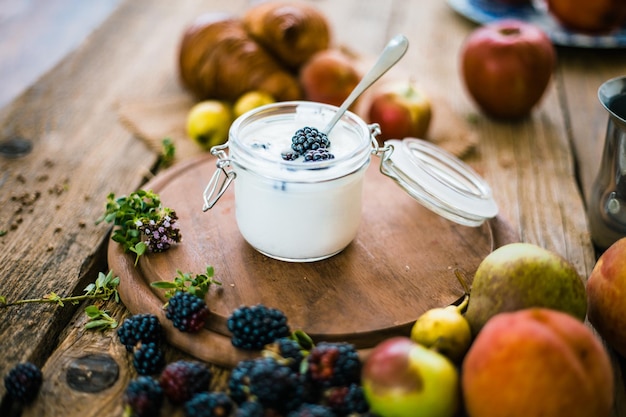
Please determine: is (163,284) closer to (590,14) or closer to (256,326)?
(256,326)

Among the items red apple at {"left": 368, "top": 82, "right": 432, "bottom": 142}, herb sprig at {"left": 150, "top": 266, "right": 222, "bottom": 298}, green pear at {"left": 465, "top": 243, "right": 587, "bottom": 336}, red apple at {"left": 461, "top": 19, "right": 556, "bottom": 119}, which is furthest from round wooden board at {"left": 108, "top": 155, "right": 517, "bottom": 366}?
red apple at {"left": 461, "top": 19, "right": 556, "bottom": 119}

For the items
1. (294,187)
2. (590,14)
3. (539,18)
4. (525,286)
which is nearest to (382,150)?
(294,187)

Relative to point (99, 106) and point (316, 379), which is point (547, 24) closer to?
point (99, 106)

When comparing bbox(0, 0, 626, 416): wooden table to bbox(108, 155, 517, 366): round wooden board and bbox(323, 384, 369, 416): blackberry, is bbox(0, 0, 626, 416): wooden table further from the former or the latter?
bbox(323, 384, 369, 416): blackberry

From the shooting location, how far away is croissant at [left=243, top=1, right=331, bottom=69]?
191 centimetres

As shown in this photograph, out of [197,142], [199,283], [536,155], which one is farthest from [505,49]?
[199,283]

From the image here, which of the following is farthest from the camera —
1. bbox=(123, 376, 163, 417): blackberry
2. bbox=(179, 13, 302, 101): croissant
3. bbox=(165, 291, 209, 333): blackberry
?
bbox=(179, 13, 302, 101): croissant

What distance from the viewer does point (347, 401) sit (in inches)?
37.1

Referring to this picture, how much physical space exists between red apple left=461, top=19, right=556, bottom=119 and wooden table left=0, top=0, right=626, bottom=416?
0.07 meters

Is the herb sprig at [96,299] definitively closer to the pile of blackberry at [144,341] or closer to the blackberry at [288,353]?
the pile of blackberry at [144,341]

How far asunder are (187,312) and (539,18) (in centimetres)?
188

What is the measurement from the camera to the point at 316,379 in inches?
38.0

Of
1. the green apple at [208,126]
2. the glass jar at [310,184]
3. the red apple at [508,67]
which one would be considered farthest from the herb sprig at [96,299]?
the red apple at [508,67]

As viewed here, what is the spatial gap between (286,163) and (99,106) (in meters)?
1.03
